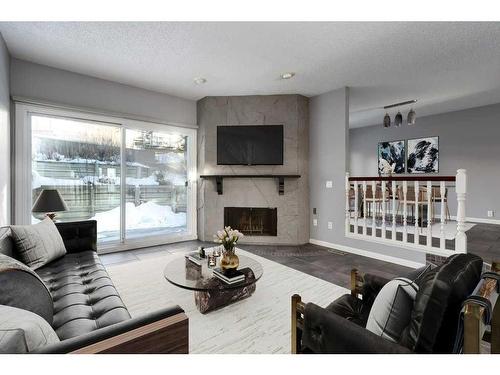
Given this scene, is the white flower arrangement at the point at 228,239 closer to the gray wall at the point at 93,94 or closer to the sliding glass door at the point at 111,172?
the sliding glass door at the point at 111,172

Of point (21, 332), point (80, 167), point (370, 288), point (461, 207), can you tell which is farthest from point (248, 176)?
point (21, 332)

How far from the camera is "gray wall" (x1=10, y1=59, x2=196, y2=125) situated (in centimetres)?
321

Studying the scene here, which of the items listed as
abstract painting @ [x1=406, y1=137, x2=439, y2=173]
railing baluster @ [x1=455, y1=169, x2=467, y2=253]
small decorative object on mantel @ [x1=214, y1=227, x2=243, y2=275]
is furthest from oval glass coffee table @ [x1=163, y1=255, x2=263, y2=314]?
abstract painting @ [x1=406, y1=137, x2=439, y2=173]

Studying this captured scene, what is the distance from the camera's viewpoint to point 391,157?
7.05 m

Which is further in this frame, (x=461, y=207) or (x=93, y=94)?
(x=93, y=94)

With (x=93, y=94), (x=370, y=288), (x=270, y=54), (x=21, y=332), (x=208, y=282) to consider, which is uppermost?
(x=270, y=54)

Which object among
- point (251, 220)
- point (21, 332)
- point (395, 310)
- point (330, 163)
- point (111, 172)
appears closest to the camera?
point (21, 332)

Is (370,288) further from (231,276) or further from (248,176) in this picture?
(248,176)

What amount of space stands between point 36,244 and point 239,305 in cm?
175

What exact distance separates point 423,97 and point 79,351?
19.6ft

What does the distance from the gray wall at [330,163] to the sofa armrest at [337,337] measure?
118 inches

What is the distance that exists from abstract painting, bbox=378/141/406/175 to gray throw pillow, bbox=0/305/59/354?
24.8 feet
